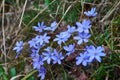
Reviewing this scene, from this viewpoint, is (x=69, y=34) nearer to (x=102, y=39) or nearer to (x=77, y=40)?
(x=77, y=40)

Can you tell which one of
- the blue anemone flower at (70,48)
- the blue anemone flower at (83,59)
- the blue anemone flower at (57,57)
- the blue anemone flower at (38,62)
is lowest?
the blue anemone flower at (38,62)

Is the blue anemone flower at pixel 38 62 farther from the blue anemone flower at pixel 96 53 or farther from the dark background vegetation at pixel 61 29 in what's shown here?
the blue anemone flower at pixel 96 53

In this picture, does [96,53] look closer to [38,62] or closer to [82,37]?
[82,37]

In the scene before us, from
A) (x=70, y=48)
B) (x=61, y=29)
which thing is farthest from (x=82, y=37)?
(x=61, y=29)

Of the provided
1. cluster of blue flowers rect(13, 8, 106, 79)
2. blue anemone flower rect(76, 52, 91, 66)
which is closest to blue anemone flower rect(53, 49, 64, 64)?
cluster of blue flowers rect(13, 8, 106, 79)

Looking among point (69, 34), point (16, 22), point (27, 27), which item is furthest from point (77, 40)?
point (16, 22)

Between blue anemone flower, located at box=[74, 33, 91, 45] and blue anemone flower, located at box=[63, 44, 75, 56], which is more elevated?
blue anemone flower, located at box=[74, 33, 91, 45]

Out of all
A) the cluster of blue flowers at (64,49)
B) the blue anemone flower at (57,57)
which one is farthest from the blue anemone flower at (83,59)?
the blue anemone flower at (57,57)

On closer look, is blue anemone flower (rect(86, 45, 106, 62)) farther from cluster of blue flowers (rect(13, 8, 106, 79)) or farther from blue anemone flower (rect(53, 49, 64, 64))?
blue anemone flower (rect(53, 49, 64, 64))
